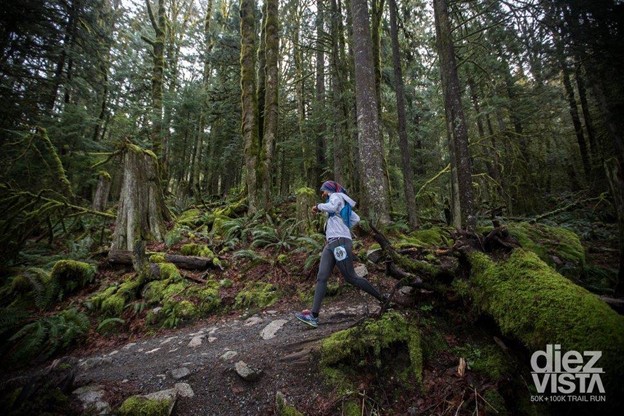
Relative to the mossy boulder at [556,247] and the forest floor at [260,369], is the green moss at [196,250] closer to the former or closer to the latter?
the forest floor at [260,369]

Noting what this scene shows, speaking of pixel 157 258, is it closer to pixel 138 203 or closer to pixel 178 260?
pixel 178 260

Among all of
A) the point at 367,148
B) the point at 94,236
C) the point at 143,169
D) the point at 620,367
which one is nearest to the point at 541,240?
the point at 367,148

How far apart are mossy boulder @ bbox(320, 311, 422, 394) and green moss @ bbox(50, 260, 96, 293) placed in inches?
265

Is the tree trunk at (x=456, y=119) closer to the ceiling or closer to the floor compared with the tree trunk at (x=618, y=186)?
closer to the ceiling

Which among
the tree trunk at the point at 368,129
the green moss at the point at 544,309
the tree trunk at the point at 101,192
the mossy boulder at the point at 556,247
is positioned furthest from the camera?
the tree trunk at the point at 101,192

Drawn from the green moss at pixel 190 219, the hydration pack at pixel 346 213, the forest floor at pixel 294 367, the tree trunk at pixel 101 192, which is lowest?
the forest floor at pixel 294 367

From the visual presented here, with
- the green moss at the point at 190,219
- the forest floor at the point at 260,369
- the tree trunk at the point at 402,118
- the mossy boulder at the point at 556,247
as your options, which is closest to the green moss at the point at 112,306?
the forest floor at the point at 260,369

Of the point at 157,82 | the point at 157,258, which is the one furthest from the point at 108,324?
the point at 157,82

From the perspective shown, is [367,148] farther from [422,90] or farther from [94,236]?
[422,90]

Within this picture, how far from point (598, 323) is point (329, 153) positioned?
12813 millimetres

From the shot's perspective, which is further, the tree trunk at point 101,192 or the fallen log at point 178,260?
the tree trunk at point 101,192

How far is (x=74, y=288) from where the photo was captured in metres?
6.78

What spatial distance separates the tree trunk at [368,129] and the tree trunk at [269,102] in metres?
4.36

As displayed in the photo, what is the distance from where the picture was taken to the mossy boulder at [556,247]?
18.1 feet
